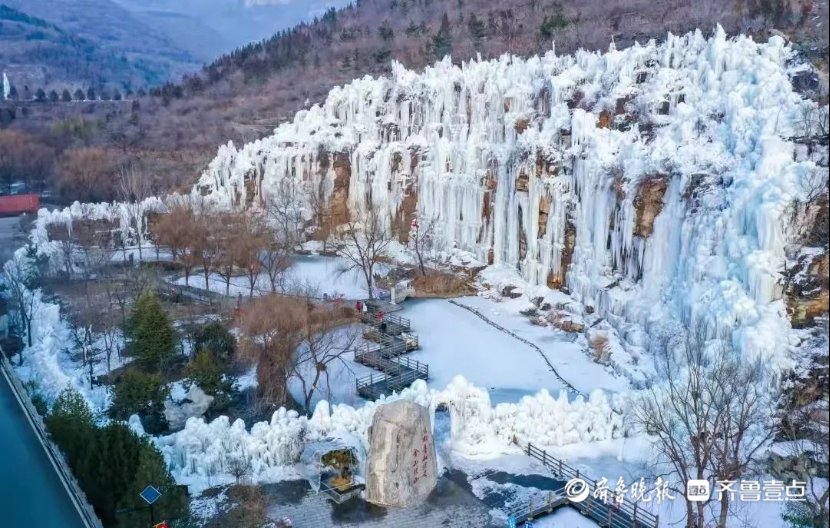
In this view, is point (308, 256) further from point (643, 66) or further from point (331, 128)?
point (643, 66)

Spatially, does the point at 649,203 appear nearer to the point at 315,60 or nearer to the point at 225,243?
the point at 225,243

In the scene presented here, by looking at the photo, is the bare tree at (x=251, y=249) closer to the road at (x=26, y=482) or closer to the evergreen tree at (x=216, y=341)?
the evergreen tree at (x=216, y=341)

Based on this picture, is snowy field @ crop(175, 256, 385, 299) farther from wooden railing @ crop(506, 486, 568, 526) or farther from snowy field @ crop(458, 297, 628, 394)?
wooden railing @ crop(506, 486, 568, 526)

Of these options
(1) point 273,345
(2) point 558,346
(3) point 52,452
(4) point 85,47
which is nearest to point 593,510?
(1) point 273,345

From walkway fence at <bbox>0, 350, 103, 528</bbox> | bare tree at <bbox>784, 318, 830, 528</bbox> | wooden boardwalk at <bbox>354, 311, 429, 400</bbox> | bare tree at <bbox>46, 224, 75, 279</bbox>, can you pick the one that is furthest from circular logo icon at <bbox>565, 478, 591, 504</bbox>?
bare tree at <bbox>46, 224, 75, 279</bbox>

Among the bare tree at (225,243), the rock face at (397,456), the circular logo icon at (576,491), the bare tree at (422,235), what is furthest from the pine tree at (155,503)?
the bare tree at (422,235)

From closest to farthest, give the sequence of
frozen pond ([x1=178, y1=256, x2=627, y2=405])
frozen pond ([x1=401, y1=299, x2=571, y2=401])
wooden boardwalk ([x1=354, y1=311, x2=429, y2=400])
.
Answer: wooden boardwalk ([x1=354, y1=311, x2=429, y2=400]) → frozen pond ([x1=178, y1=256, x2=627, y2=405]) → frozen pond ([x1=401, y1=299, x2=571, y2=401])
